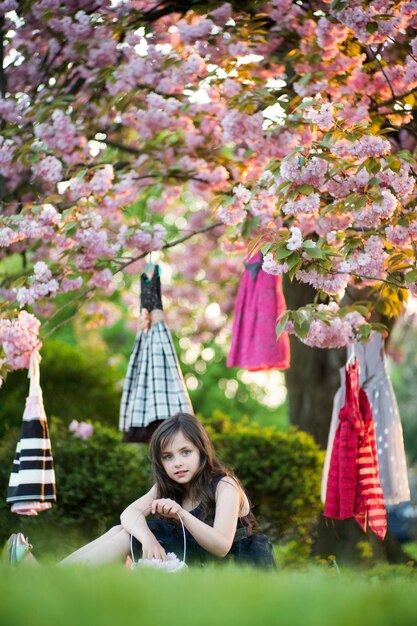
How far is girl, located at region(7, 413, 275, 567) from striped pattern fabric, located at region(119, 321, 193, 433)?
3.36 feet

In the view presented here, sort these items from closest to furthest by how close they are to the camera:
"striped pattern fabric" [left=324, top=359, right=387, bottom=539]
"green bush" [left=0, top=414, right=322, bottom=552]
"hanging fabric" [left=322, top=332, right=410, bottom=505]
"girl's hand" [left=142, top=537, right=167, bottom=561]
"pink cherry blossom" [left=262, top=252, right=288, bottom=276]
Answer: "girl's hand" [left=142, top=537, right=167, bottom=561], "pink cherry blossom" [left=262, top=252, right=288, bottom=276], "striped pattern fabric" [left=324, top=359, right=387, bottom=539], "hanging fabric" [left=322, top=332, right=410, bottom=505], "green bush" [left=0, top=414, right=322, bottom=552]

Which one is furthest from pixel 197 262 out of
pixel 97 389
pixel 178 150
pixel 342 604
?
pixel 342 604

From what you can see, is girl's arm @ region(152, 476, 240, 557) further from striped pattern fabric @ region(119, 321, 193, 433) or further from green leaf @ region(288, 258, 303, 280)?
striped pattern fabric @ region(119, 321, 193, 433)

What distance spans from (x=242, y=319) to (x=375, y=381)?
86cm

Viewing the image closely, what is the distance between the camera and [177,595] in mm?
1521

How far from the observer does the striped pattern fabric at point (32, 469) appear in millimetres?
4594

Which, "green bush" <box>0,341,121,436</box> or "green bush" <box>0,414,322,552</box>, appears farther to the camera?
"green bush" <box>0,341,121,436</box>

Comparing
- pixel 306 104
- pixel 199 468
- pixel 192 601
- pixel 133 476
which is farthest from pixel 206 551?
pixel 133 476

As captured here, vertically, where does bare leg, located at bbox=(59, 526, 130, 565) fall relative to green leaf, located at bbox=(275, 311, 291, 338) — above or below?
below

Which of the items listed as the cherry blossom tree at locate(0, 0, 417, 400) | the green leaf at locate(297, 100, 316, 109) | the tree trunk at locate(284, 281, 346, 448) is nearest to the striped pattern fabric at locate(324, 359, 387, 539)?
the cherry blossom tree at locate(0, 0, 417, 400)

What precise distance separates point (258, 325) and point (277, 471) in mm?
1194

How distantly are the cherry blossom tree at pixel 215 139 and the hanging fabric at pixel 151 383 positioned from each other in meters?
0.40

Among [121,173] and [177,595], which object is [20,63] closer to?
[121,173]

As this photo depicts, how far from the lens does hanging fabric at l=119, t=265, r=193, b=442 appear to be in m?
5.02
